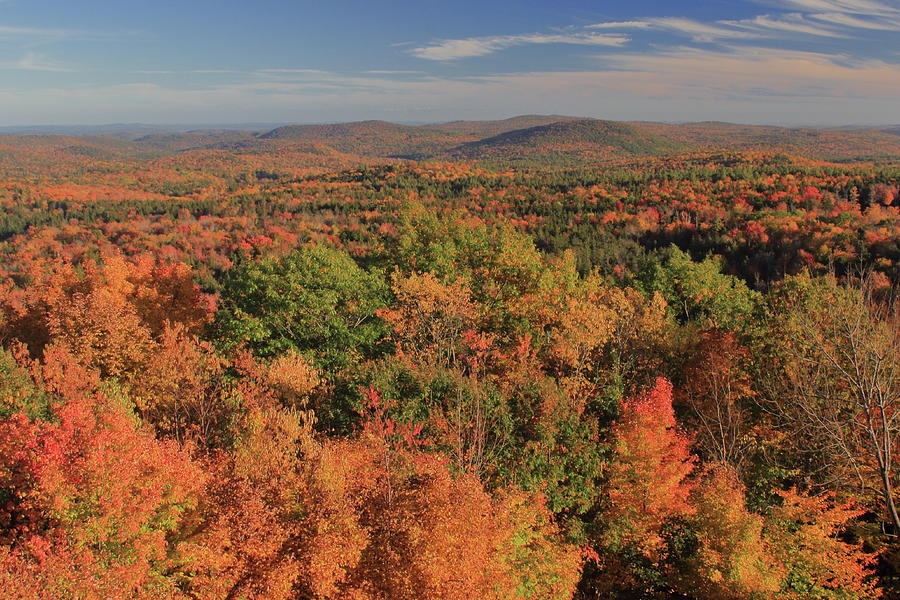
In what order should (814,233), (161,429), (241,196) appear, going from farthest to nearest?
(241,196) → (814,233) → (161,429)

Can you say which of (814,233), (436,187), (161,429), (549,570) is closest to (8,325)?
(161,429)

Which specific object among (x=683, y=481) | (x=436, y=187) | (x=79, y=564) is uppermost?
(x=436, y=187)

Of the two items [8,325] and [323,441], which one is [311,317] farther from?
[8,325]

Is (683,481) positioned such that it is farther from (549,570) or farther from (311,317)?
(311,317)

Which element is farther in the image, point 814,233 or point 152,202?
point 152,202

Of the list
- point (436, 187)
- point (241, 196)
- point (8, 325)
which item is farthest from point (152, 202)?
point (8, 325)

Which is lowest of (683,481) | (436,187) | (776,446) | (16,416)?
(683,481)

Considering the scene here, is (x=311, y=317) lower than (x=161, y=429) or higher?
higher

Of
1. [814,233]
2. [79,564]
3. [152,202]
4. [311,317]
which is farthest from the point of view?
[152,202]

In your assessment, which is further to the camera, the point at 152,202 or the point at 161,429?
the point at 152,202
